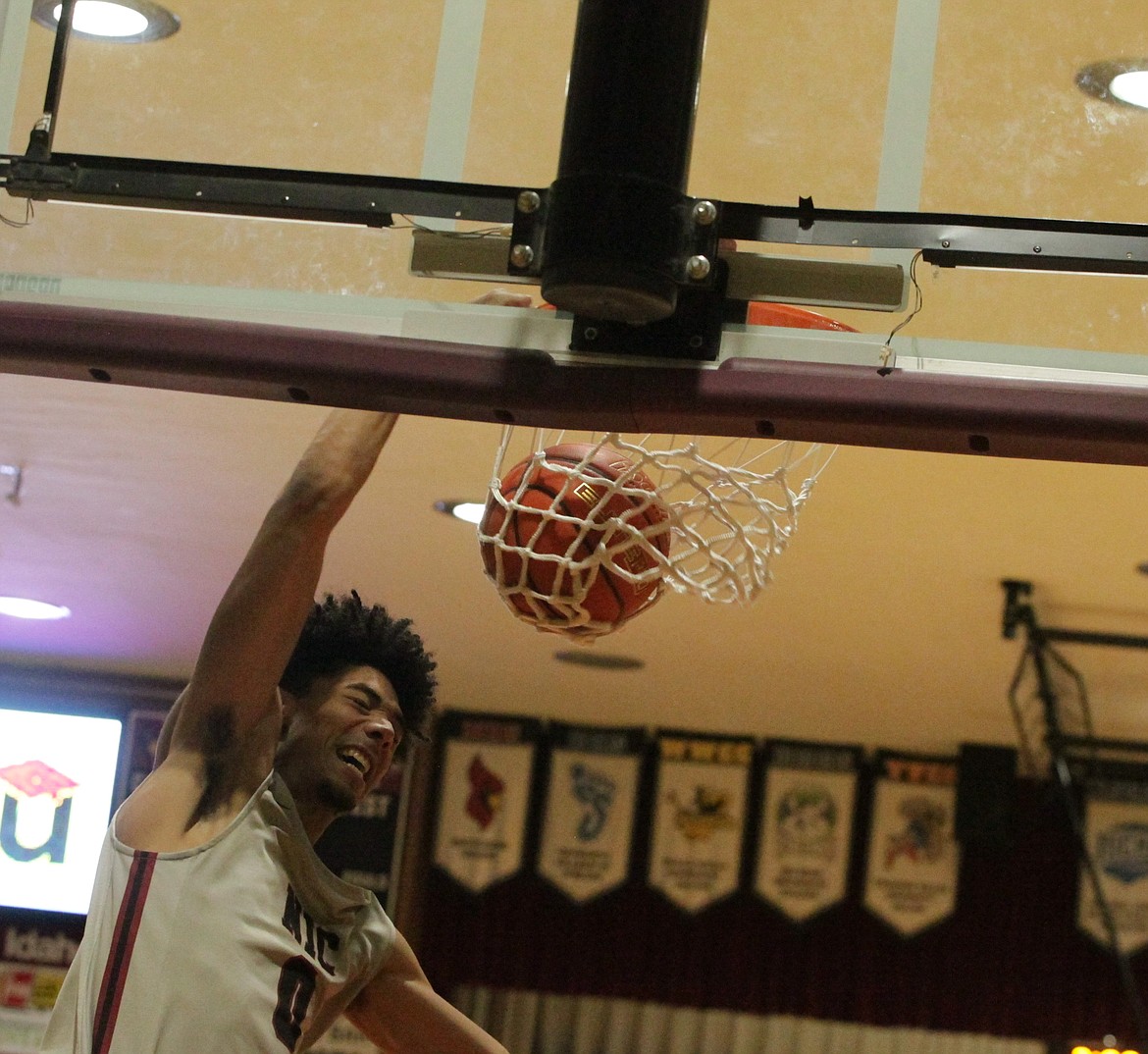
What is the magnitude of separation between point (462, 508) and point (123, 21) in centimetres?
251

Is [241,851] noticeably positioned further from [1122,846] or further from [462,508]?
[1122,846]

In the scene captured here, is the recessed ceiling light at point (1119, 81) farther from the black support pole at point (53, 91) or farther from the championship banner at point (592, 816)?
the championship banner at point (592, 816)

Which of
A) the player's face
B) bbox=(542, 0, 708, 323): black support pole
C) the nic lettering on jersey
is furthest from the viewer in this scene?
the player's face

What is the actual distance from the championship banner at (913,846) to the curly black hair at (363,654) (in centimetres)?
470

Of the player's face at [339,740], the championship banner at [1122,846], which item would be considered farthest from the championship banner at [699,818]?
the player's face at [339,740]

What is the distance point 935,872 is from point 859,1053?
2.78 feet

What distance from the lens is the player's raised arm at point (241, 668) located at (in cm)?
201

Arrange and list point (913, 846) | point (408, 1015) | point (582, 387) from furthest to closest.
→ point (913, 846) < point (408, 1015) < point (582, 387)

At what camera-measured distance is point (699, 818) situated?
7121 mm

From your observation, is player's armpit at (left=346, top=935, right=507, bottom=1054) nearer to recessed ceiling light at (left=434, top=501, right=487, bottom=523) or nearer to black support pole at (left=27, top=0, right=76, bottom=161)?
black support pole at (left=27, top=0, right=76, bottom=161)

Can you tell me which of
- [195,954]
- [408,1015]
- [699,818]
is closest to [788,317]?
[195,954]

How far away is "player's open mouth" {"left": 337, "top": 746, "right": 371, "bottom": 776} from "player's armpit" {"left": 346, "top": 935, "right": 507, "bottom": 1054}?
326mm

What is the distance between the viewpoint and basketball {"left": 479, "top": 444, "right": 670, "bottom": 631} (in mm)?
2049

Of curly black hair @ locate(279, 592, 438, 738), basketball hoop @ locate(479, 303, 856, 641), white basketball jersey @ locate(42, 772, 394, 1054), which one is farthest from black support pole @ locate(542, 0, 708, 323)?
curly black hair @ locate(279, 592, 438, 738)
